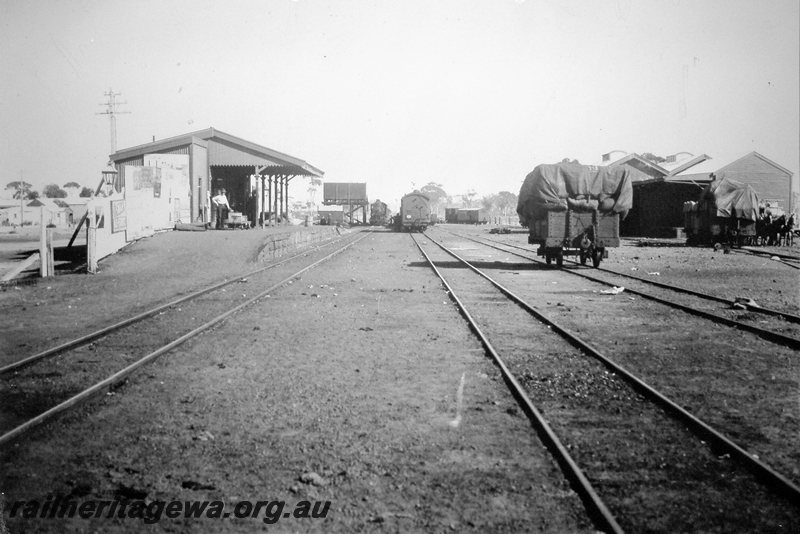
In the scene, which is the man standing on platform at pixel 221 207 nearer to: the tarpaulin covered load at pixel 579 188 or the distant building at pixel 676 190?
the tarpaulin covered load at pixel 579 188

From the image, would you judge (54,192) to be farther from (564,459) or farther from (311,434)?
(564,459)

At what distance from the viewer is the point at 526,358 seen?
23.2 ft

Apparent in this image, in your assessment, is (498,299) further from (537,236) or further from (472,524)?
(472,524)

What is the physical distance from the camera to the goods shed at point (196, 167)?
95.8 ft

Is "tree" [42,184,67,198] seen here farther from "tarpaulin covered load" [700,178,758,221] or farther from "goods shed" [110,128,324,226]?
"tarpaulin covered load" [700,178,758,221]

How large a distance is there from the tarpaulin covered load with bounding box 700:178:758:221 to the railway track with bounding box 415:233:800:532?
82.4 ft

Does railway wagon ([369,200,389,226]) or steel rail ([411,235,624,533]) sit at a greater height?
railway wagon ([369,200,389,226])

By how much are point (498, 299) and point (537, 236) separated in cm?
709

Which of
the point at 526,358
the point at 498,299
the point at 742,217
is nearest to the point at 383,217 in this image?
the point at 742,217

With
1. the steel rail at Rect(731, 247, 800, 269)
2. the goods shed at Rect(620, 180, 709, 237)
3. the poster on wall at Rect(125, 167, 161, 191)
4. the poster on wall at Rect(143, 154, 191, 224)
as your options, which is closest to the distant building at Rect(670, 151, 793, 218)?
the goods shed at Rect(620, 180, 709, 237)

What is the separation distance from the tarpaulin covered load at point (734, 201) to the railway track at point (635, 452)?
25.1 meters

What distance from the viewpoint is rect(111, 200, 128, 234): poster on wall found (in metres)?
18.4

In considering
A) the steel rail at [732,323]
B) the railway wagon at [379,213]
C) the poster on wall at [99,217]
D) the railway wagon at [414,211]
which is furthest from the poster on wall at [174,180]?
the railway wagon at [379,213]

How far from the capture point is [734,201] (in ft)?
96.5
